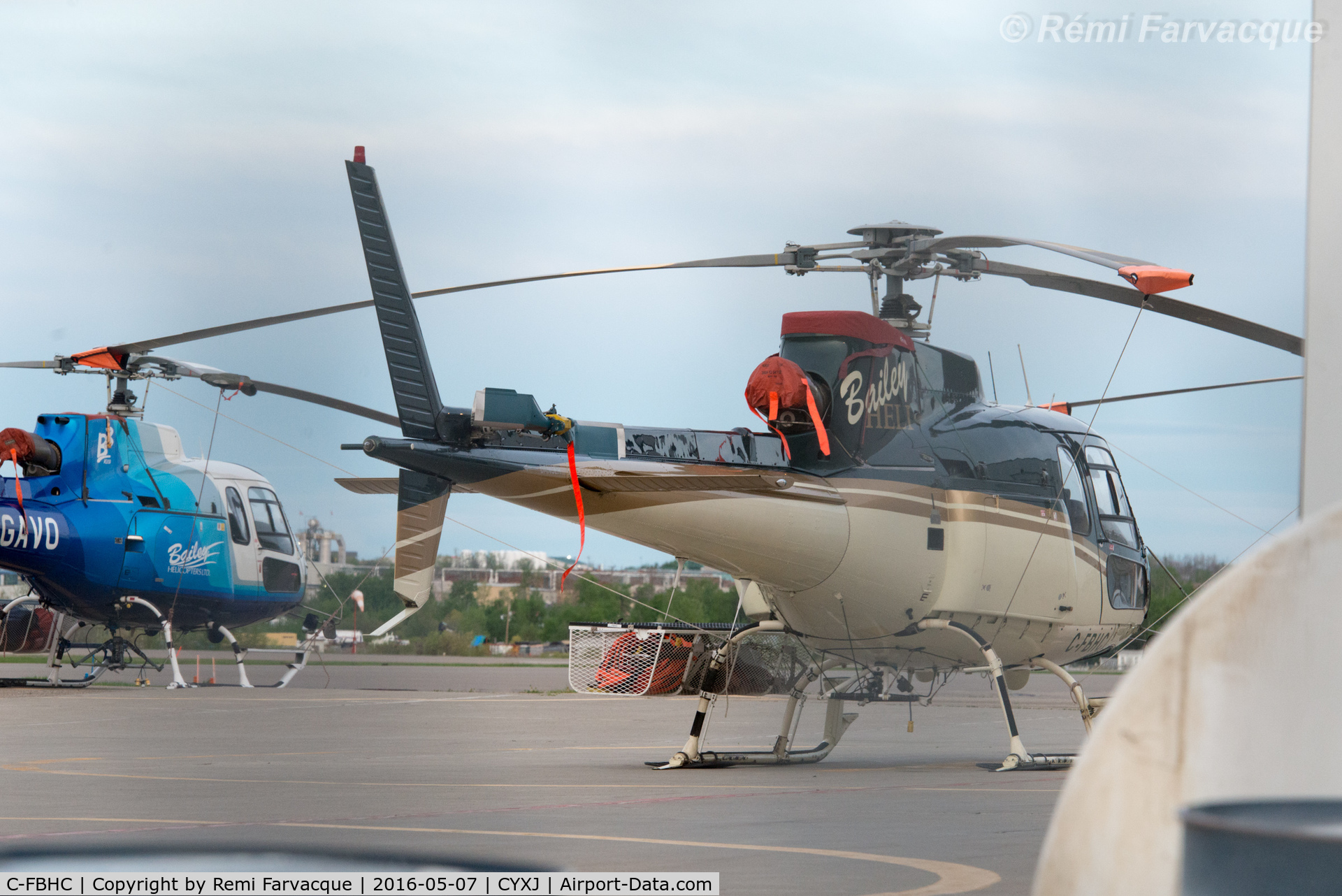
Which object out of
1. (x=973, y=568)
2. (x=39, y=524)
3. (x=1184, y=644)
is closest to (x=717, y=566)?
(x=973, y=568)

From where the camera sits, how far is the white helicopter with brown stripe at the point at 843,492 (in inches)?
367

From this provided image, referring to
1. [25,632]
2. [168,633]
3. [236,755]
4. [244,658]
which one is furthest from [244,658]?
[236,755]

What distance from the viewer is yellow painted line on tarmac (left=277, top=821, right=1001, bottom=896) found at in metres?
5.02

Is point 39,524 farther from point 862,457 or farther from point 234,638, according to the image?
point 862,457

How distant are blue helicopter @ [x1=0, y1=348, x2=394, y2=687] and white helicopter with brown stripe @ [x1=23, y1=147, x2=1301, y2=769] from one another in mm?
11286

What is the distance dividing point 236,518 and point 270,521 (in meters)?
0.82

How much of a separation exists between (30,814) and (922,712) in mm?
13130

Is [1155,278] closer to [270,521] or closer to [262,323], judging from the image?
[262,323]

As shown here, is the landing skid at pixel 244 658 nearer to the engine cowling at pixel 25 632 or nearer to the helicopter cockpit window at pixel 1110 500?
the engine cowling at pixel 25 632

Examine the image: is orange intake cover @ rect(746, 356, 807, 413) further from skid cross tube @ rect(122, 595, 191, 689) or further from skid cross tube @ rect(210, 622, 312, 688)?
skid cross tube @ rect(122, 595, 191, 689)

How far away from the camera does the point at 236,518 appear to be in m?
23.1

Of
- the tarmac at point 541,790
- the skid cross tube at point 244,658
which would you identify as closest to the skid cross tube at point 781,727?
the tarmac at point 541,790

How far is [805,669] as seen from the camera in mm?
11930

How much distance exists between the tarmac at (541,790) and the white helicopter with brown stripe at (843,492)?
726 mm
